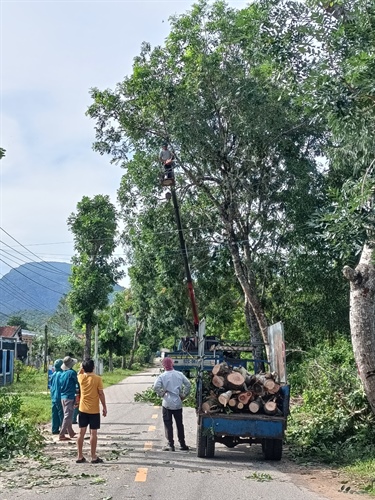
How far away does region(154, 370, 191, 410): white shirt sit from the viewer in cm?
1266

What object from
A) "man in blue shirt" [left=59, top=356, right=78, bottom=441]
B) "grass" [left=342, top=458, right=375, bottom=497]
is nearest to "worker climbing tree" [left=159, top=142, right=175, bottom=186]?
"man in blue shirt" [left=59, top=356, right=78, bottom=441]

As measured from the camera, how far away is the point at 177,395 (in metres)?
12.7

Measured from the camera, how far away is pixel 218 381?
1259cm

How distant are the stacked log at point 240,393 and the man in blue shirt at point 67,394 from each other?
2984mm

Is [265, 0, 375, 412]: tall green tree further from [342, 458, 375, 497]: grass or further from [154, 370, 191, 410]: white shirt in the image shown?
[154, 370, 191, 410]: white shirt

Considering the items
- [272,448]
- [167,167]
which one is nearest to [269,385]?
[272,448]

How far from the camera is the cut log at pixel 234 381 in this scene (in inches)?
490

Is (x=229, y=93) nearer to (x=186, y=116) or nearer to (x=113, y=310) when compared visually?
(x=186, y=116)

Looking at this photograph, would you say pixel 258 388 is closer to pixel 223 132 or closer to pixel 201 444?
pixel 201 444

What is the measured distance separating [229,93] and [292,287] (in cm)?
924

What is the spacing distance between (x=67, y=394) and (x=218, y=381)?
3.34m

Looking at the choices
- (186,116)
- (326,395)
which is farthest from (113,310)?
(326,395)

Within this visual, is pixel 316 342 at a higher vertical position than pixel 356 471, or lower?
higher

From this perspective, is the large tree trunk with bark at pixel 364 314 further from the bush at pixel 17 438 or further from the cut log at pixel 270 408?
the bush at pixel 17 438
